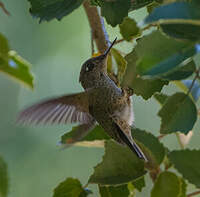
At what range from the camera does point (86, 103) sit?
1858mm

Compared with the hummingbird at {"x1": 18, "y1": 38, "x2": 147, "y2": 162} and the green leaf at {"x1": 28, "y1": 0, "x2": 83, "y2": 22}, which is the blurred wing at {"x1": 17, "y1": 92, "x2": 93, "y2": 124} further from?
the green leaf at {"x1": 28, "y1": 0, "x2": 83, "y2": 22}

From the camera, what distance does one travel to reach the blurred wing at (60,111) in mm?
1457

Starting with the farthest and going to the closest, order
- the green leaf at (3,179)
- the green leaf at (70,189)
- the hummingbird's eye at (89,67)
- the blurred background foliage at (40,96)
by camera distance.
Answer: the blurred background foliage at (40,96) < the hummingbird's eye at (89,67) < the green leaf at (70,189) < the green leaf at (3,179)

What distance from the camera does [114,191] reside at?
160cm

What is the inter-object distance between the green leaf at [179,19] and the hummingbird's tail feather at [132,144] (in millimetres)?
763

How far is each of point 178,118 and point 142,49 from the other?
1.45 ft

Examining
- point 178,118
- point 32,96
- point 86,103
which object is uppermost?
point 32,96

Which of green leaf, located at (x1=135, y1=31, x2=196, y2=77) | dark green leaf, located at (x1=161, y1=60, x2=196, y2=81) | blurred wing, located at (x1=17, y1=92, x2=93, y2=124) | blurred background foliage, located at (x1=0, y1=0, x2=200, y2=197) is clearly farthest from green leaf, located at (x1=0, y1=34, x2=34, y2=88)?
blurred background foliage, located at (x1=0, y1=0, x2=200, y2=197)

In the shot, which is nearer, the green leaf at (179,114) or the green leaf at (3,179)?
the green leaf at (179,114)

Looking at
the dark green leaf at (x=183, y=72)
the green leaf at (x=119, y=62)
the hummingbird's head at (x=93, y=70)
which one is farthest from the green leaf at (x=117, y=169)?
the dark green leaf at (x=183, y=72)

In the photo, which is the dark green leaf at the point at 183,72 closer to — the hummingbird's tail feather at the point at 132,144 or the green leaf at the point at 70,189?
the hummingbird's tail feather at the point at 132,144

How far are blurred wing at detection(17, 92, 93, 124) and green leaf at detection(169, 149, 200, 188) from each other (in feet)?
1.37

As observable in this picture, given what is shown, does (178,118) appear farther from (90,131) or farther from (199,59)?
(199,59)

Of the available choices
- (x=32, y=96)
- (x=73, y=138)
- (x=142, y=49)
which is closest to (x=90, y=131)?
(x=73, y=138)
